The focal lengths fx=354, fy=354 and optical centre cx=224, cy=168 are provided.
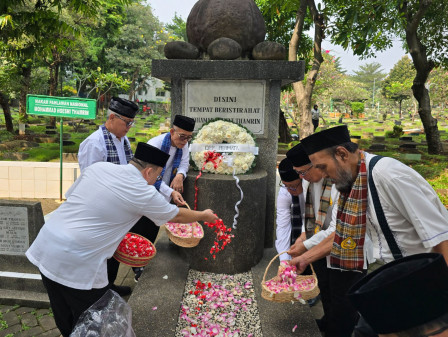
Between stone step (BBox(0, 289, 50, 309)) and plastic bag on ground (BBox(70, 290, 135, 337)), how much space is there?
1.89m

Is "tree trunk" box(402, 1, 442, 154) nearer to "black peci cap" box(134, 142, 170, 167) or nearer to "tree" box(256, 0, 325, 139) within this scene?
"tree" box(256, 0, 325, 139)

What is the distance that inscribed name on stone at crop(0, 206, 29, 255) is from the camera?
14.3ft

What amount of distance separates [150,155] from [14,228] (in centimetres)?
267

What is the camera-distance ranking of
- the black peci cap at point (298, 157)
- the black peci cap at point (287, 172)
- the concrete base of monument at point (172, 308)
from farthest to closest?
the black peci cap at point (287, 172) < the concrete base of monument at point (172, 308) < the black peci cap at point (298, 157)

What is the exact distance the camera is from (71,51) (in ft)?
67.3

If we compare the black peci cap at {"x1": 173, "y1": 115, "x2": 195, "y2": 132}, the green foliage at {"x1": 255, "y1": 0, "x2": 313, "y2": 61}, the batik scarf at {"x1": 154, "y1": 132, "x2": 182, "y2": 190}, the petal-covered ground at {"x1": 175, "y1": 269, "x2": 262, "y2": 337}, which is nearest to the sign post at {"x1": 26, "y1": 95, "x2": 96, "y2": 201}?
the batik scarf at {"x1": 154, "y1": 132, "x2": 182, "y2": 190}

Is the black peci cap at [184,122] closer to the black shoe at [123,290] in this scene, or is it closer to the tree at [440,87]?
the black shoe at [123,290]

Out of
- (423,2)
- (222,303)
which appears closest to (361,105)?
(423,2)

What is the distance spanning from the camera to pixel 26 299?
4.17 meters

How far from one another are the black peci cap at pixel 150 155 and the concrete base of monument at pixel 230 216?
1582 millimetres

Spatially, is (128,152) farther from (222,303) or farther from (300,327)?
(300,327)

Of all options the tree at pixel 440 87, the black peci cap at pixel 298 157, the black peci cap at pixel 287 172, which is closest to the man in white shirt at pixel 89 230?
the black peci cap at pixel 298 157

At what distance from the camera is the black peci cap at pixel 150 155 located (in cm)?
281

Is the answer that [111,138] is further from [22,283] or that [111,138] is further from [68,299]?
[68,299]
